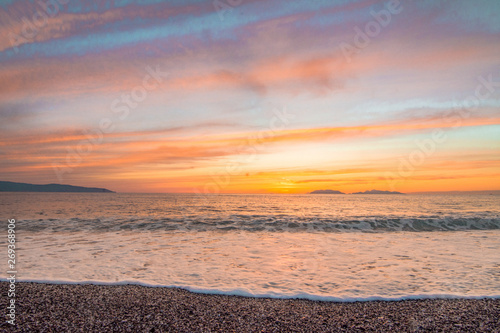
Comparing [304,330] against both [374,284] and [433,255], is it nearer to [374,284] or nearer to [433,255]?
[374,284]

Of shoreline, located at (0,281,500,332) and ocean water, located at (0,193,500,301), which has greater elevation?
shoreline, located at (0,281,500,332)

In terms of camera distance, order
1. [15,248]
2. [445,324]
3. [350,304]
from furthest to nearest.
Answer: [15,248]
[350,304]
[445,324]

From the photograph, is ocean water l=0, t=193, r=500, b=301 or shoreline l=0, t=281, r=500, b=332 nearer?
shoreline l=0, t=281, r=500, b=332

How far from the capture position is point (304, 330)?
571cm

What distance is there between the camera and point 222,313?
21.7 ft

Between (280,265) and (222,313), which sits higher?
(222,313)

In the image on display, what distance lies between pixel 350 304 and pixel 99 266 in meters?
9.39

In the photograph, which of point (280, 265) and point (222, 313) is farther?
point (280, 265)

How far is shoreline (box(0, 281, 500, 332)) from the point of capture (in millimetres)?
5887

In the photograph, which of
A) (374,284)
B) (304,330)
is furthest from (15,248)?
(374,284)

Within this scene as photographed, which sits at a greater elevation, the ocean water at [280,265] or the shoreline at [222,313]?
the shoreline at [222,313]

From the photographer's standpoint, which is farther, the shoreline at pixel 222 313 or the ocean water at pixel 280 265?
the ocean water at pixel 280 265

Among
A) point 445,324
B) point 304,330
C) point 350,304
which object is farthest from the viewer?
point 350,304

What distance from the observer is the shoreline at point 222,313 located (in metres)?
5.89
